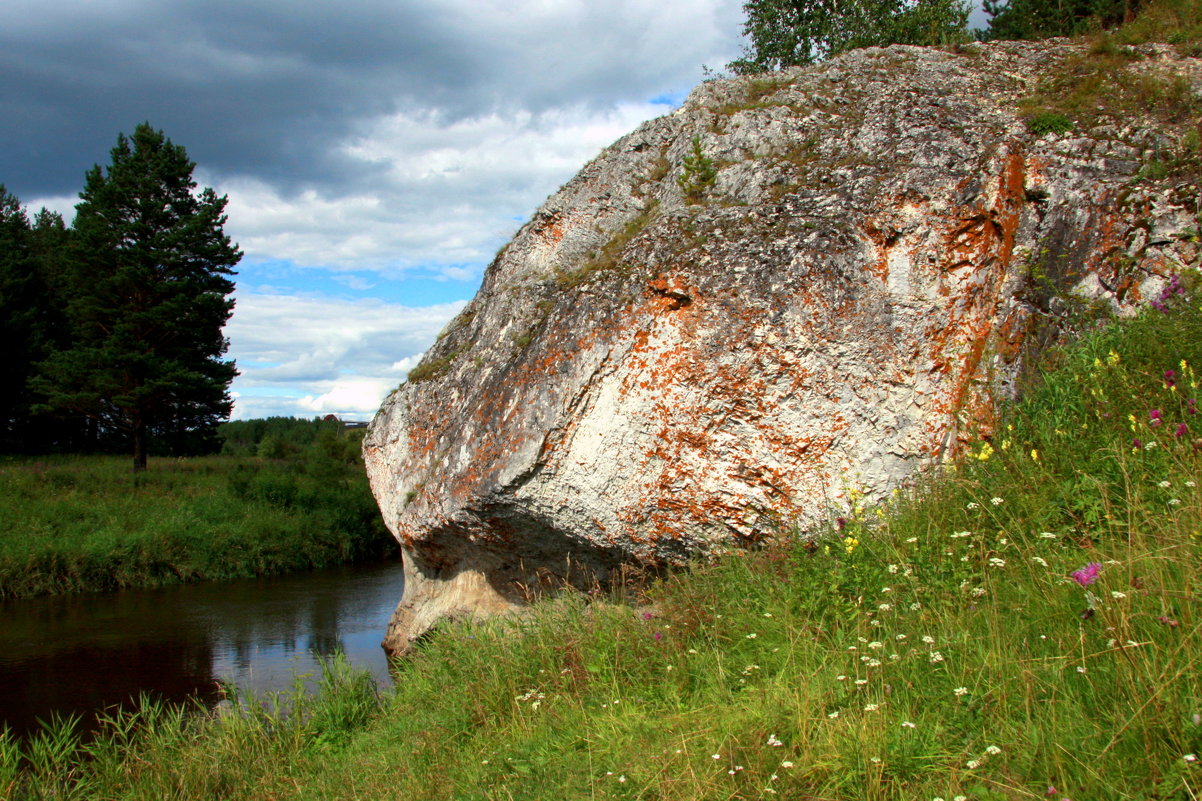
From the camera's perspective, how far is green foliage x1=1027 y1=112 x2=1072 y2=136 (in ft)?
21.9

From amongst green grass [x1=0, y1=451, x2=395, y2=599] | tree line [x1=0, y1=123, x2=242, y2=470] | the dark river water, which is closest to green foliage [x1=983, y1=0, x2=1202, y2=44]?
the dark river water

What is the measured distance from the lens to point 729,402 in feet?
19.3

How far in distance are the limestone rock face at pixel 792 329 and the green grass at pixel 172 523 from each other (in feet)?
39.8

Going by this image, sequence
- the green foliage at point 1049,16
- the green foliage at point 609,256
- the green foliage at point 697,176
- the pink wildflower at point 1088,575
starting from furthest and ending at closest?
the green foliage at point 1049,16, the green foliage at point 697,176, the green foliage at point 609,256, the pink wildflower at point 1088,575

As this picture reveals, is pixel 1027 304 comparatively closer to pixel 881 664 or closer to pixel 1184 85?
pixel 1184 85

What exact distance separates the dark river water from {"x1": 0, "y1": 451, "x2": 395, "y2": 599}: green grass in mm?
903

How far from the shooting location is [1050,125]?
21.9 ft

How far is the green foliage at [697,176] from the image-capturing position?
7.27m

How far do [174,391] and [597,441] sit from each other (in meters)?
23.7

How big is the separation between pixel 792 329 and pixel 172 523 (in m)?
17.0

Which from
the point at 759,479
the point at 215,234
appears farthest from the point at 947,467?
the point at 215,234

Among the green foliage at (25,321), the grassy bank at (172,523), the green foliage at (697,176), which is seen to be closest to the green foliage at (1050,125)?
the green foliage at (697,176)

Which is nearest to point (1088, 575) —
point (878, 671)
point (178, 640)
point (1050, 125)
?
point (878, 671)

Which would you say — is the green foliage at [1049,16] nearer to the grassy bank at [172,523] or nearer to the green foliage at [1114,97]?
the green foliage at [1114,97]
